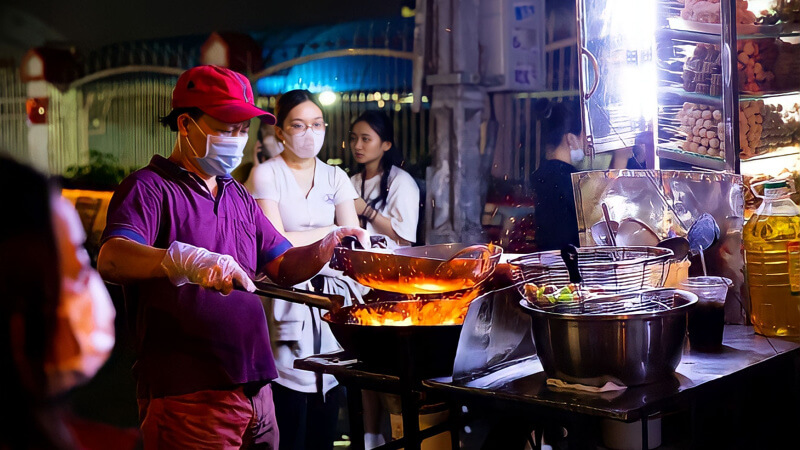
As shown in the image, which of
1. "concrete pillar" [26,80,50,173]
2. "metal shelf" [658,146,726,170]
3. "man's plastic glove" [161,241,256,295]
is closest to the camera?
"man's plastic glove" [161,241,256,295]

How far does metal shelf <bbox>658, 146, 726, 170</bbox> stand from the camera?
2895 millimetres

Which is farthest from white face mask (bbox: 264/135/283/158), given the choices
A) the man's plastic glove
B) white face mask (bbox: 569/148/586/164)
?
the man's plastic glove

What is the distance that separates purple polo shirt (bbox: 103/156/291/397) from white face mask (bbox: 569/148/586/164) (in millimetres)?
1334

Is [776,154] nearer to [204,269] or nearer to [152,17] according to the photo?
[204,269]

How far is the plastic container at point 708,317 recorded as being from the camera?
2373mm

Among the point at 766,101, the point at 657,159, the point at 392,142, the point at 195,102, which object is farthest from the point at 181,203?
the point at 766,101

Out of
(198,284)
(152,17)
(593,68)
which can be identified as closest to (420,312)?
(198,284)

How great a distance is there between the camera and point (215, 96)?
2.70m

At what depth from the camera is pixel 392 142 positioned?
359 cm

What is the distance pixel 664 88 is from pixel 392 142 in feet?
3.96

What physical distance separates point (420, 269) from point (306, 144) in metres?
1.54

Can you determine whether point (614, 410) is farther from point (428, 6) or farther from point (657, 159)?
point (428, 6)

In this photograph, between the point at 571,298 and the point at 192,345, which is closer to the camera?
the point at 571,298

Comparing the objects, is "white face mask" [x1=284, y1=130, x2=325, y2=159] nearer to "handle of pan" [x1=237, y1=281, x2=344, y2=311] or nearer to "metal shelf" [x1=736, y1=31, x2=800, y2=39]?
"handle of pan" [x1=237, y1=281, x2=344, y2=311]
